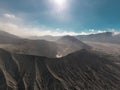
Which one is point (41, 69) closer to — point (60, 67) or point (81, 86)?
point (60, 67)

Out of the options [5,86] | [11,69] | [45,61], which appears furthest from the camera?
[45,61]

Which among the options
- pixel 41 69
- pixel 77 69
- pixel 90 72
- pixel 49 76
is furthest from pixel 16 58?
pixel 90 72

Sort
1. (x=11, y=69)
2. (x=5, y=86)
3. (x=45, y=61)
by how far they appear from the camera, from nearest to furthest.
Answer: (x=5, y=86) → (x=11, y=69) → (x=45, y=61)

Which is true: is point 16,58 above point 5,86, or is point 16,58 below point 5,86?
above

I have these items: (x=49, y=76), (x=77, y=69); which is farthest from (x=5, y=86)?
(x=77, y=69)

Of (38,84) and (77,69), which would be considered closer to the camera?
(38,84)

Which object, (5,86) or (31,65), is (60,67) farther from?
(5,86)
